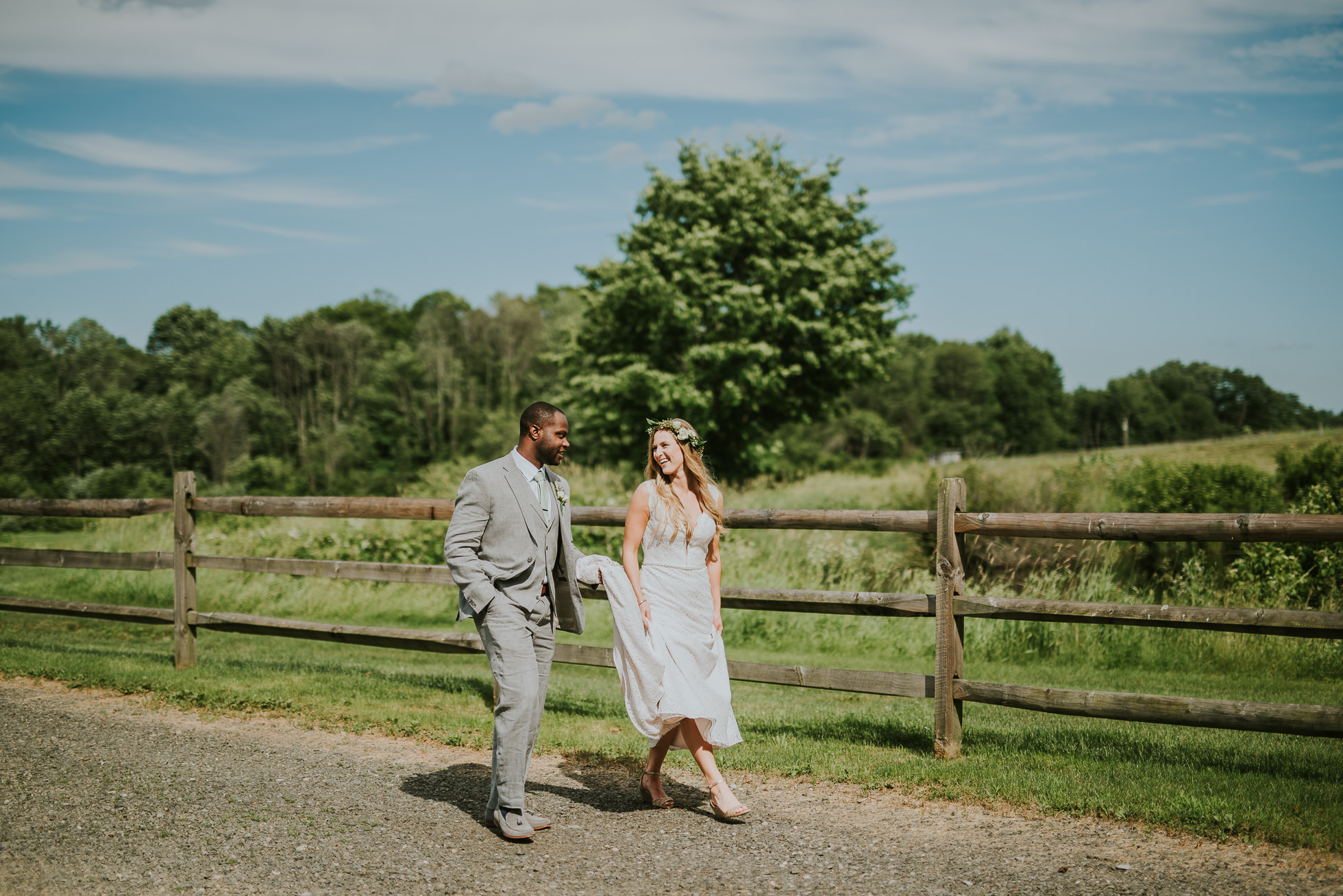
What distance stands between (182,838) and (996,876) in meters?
3.77

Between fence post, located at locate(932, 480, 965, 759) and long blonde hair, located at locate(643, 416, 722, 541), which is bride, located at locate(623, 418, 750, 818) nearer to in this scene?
long blonde hair, located at locate(643, 416, 722, 541)

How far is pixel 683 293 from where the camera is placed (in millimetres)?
28156

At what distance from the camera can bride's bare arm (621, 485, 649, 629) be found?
15.9 feet

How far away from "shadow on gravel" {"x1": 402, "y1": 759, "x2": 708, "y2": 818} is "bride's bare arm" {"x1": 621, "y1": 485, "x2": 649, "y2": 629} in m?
1.16

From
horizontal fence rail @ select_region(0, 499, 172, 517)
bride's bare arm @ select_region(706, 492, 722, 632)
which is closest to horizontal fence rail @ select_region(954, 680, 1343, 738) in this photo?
bride's bare arm @ select_region(706, 492, 722, 632)

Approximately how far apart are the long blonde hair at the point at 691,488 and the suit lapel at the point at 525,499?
65cm

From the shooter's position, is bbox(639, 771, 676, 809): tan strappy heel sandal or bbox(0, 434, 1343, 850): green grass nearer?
bbox(639, 771, 676, 809): tan strappy heel sandal

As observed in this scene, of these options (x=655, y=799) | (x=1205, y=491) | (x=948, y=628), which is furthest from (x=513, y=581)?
(x=1205, y=491)

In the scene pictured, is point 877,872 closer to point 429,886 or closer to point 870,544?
point 429,886

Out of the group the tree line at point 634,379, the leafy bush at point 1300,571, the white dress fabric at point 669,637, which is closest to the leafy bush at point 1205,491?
the leafy bush at point 1300,571

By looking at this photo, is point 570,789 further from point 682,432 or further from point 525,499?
point 682,432

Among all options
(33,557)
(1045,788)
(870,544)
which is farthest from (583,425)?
(1045,788)

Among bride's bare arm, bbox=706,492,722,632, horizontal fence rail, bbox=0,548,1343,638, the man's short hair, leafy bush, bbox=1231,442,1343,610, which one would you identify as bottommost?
leafy bush, bbox=1231,442,1343,610

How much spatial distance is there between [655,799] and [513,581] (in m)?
1.54
